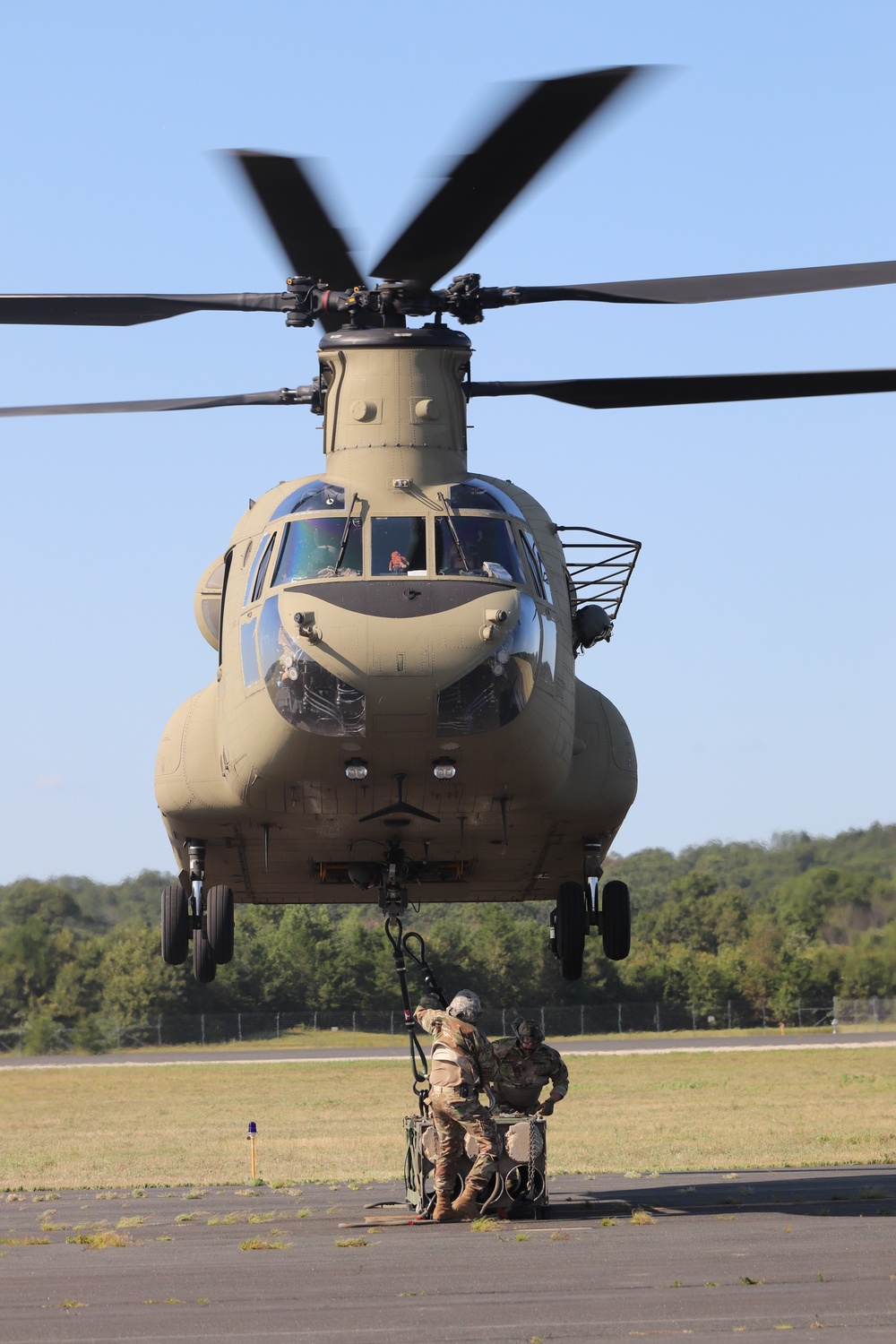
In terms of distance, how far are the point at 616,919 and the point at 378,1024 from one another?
167 ft

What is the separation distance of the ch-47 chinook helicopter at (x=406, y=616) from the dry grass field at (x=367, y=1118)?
24.6 feet

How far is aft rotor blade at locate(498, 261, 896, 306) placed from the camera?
559 inches

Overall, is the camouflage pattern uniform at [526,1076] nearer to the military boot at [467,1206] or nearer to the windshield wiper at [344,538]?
the military boot at [467,1206]

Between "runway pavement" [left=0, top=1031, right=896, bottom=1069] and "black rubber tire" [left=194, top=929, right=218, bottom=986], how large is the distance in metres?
36.7

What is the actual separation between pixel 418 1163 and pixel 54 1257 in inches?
141

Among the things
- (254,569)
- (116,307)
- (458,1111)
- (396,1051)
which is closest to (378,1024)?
(396,1051)

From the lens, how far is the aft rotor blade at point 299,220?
13305 millimetres

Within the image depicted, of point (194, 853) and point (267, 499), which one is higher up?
point (267, 499)

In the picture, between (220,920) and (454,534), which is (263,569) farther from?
(220,920)

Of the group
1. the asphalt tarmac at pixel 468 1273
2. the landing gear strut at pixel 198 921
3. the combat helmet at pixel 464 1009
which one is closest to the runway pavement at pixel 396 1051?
the landing gear strut at pixel 198 921

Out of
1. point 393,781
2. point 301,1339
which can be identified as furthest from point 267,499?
point 301,1339

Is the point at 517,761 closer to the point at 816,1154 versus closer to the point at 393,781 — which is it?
the point at 393,781

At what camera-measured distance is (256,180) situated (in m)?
13.5

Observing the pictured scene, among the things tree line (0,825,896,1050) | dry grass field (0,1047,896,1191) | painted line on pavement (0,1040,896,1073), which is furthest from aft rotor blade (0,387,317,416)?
tree line (0,825,896,1050)
